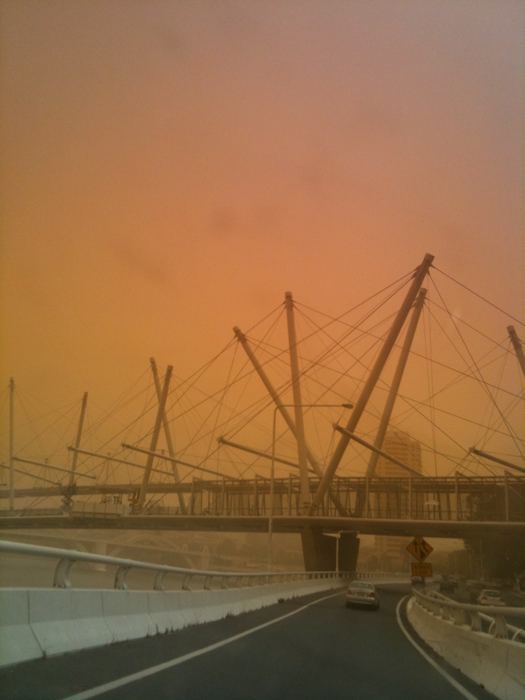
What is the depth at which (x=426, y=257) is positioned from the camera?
76.6 metres

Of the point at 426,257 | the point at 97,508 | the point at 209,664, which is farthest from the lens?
the point at 97,508

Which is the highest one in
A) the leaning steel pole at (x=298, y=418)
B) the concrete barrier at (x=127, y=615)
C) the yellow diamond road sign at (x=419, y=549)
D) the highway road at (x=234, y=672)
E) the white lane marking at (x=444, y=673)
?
the leaning steel pole at (x=298, y=418)

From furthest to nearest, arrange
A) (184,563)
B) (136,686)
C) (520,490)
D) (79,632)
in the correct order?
(520,490) → (184,563) → (79,632) → (136,686)

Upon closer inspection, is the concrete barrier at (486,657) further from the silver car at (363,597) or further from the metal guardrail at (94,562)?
the silver car at (363,597)

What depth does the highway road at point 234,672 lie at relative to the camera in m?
9.85

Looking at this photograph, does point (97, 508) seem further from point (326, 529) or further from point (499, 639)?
point (499, 639)

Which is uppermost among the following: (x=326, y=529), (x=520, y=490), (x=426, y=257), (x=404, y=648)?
(x=426, y=257)

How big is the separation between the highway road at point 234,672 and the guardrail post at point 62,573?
1.14 metres

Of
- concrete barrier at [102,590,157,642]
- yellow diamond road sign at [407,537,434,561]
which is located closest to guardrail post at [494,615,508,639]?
concrete barrier at [102,590,157,642]

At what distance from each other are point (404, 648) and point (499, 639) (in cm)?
904

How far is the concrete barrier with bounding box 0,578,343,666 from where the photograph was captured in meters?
10.5

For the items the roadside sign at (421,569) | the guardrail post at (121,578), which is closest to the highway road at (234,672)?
the guardrail post at (121,578)

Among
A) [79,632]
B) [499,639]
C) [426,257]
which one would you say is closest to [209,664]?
[79,632]

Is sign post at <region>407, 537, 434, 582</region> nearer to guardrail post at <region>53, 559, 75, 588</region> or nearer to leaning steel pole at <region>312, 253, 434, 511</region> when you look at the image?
guardrail post at <region>53, 559, 75, 588</region>
